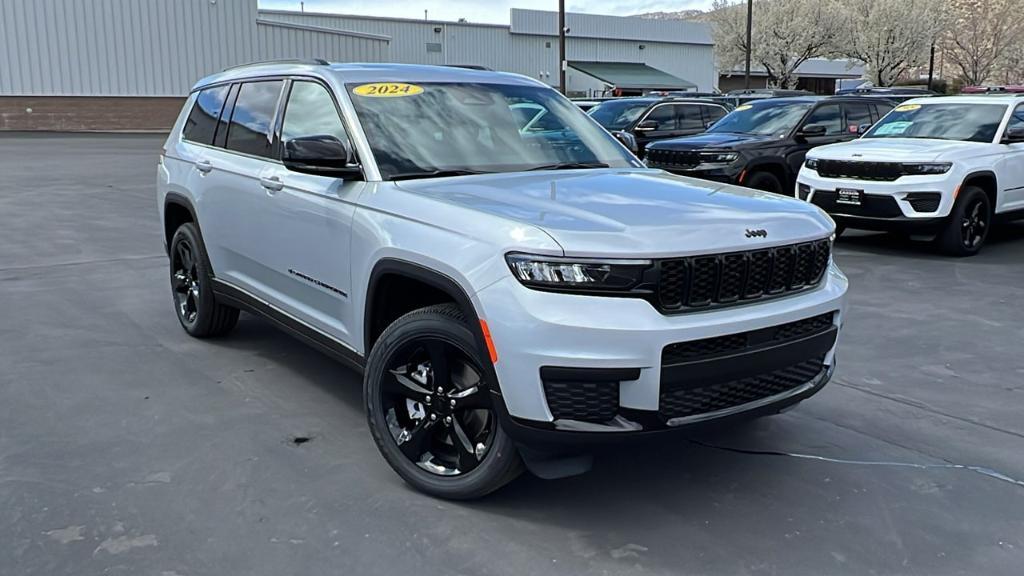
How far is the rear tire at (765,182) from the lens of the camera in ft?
38.4

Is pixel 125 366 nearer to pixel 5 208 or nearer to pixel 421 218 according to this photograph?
pixel 421 218

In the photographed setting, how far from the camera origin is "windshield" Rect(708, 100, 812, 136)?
1254 centimetres

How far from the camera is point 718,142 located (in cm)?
1185

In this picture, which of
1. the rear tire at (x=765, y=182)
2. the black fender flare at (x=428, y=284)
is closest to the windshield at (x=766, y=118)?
the rear tire at (x=765, y=182)

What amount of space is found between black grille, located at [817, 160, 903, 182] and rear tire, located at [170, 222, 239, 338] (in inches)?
274

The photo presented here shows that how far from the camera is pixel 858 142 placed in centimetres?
1066

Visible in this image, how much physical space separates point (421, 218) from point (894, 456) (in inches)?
99.7

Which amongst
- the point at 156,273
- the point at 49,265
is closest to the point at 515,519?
the point at 156,273

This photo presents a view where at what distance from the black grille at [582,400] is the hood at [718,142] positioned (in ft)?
29.8

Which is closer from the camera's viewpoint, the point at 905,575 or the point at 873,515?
the point at 905,575

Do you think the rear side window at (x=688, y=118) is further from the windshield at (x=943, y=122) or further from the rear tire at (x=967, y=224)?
the rear tire at (x=967, y=224)

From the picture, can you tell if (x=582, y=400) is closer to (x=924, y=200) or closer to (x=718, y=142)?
(x=924, y=200)

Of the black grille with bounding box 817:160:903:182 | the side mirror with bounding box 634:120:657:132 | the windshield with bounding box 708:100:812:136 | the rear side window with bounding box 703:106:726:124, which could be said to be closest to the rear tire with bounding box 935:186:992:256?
the black grille with bounding box 817:160:903:182

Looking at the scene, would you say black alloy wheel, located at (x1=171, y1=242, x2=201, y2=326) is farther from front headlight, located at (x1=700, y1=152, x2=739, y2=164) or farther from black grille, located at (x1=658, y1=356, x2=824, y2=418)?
front headlight, located at (x1=700, y1=152, x2=739, y2=164)
